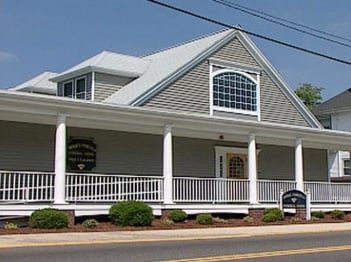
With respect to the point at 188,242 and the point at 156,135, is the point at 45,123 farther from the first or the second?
the point at 188,242

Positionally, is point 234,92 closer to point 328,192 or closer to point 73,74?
point 328,192

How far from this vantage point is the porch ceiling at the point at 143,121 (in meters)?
18.5

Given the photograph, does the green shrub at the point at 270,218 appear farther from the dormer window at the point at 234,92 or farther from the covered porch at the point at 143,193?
the dormer window at the point at 234,92

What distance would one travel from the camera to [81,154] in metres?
22.5

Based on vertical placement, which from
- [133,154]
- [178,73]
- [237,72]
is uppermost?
[237,72]

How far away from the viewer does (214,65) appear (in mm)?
27531

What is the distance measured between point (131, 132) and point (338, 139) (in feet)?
32.7

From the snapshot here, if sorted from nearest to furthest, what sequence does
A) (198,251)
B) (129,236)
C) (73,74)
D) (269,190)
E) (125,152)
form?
1. (198,251)
2. (129,236)
3. (125,152)
4. (269,190)
5. (73,74)

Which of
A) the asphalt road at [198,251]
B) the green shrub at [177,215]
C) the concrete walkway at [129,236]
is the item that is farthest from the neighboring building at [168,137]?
the asphalt road at [198,251]

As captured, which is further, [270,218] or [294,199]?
[294,199]

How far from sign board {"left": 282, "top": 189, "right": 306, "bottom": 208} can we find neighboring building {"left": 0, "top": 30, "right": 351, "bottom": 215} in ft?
2.52

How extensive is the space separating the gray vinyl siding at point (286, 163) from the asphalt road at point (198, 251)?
13.3 metres

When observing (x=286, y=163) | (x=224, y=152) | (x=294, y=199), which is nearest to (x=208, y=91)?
(x=224, y=152)

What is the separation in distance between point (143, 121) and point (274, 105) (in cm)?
990
